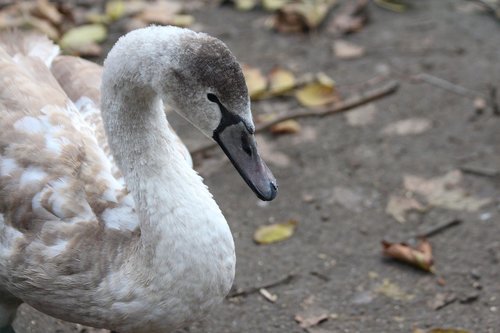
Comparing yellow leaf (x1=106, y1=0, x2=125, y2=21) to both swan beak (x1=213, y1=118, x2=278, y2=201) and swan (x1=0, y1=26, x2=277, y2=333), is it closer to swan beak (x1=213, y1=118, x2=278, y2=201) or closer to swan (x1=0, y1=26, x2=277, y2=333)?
swan (x1=0, y1=26, x2=277, y2=333)

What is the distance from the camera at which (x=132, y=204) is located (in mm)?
2904

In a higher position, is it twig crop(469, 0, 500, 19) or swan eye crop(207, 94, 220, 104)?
swan eye crop(207, 94, 220, 104)

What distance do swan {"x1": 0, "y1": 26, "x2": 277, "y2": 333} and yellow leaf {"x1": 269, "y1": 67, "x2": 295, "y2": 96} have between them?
6.86 ft

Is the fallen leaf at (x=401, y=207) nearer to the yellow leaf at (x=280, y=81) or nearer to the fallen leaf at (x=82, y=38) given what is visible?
the yellow leaf at (x=280, y=81)

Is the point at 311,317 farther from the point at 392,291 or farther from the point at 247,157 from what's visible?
the point at 247,157

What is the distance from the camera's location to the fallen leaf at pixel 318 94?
16.0 feet

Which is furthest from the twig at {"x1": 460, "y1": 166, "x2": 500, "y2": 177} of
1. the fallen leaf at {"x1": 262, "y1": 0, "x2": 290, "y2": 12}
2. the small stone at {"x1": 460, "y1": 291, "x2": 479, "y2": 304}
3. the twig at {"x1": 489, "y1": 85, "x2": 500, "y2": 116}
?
the fallen leaf at {"x1": 262, "y1": 0, "x2": 290, "y2": 12}

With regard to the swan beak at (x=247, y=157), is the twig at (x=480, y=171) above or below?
below

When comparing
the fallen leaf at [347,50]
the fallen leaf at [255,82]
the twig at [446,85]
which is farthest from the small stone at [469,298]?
the fallen leaf at [347,50]

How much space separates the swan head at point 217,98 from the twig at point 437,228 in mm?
1500

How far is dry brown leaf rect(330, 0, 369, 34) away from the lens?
18.1 ft

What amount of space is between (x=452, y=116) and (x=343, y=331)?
1.69m

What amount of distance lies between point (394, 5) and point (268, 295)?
8.98 feet

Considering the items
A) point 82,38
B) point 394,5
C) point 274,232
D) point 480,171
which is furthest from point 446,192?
point 82,38
